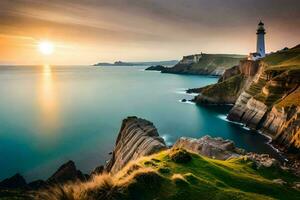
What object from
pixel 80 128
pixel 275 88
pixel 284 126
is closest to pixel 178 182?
pixel 284 126

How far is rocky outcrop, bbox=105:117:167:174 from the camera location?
3741 cm

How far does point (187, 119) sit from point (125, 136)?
44578mm

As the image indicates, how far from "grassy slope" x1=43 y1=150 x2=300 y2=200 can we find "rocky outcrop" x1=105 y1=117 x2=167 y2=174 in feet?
53.9

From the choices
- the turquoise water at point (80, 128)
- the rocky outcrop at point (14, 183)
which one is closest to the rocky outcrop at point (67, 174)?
the rocky outcrop at point (14, 183)

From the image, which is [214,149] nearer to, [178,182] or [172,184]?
[178,182]

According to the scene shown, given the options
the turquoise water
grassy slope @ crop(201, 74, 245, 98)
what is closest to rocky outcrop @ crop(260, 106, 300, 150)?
the turquoise water

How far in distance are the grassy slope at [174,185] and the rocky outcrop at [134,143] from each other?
16.4 m

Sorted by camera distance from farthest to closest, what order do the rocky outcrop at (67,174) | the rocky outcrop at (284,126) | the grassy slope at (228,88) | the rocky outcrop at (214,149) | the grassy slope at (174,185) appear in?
the grassy slope at (228,88)
the rocky outcrop at (284,126)
the rocky outcrop at (67,174)
the rocky outcrop at (214,149)
the grassy slope at (174,185)

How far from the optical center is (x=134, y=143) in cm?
4362

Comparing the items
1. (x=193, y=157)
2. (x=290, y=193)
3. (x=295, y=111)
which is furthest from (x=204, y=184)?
(x=295, y=111)

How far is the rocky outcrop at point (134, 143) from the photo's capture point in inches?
1473

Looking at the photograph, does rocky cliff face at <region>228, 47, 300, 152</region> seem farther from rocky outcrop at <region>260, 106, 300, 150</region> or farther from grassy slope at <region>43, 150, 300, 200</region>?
grassy slope at <region>43, 150, 300, 200</region>

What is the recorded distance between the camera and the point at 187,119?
92500 mm

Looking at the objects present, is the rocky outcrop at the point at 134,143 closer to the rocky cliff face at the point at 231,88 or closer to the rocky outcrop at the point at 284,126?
the rocky outcrop at the point at 284,126
